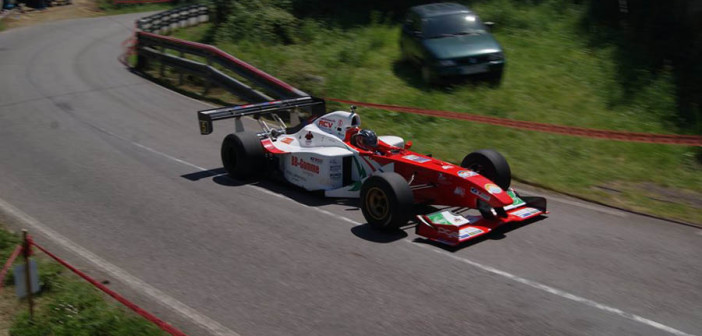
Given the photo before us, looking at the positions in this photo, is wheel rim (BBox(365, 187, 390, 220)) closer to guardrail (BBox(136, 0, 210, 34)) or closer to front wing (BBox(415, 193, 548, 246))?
front wing (BBox(415, 193, 548, 246))

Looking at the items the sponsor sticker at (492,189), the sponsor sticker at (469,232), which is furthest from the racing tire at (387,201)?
the sponsor sticker at (492,189)

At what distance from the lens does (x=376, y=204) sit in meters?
8.99

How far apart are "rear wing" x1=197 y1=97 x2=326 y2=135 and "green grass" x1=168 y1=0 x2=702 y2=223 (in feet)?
6.82

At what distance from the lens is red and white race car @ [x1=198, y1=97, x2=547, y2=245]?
8.65 meters

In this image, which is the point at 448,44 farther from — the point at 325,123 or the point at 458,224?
the point at 458,224

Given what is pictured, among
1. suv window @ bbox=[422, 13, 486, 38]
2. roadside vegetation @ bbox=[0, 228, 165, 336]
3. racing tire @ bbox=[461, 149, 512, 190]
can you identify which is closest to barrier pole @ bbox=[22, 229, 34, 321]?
roadside vegetation @ bbox=[0, 228, 165, 336]

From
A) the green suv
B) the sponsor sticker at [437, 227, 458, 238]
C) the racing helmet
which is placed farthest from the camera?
the green suv

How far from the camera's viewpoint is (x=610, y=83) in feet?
52.5

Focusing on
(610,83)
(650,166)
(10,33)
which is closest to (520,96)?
(610,83)

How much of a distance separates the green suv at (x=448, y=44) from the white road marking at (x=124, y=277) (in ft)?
31.1

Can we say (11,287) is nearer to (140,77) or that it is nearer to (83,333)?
(83,333)

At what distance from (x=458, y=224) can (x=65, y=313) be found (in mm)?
4484

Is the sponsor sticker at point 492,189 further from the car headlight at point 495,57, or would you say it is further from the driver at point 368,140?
the car headlight at point 495,57

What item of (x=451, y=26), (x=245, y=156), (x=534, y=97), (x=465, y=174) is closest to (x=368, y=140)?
(x=465, y=174)
